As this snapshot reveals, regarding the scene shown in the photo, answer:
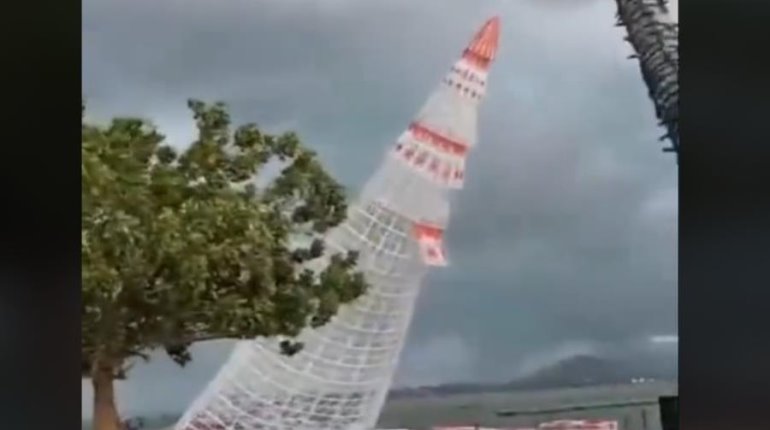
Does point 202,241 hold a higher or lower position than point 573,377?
higher

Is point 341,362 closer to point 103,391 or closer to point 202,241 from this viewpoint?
point 202,241

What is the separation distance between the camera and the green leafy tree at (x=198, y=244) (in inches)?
86.0

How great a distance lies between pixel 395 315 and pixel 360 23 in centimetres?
65

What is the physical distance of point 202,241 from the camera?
2.20 meters


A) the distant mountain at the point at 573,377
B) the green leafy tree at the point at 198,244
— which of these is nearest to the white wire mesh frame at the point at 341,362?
the green leafy tree at the point at 198,244

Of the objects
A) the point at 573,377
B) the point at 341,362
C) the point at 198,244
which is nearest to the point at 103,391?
the point at 198,244

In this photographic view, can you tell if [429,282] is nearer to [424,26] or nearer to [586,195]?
[586,195]

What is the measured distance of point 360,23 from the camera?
2.18 metres

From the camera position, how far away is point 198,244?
220cm

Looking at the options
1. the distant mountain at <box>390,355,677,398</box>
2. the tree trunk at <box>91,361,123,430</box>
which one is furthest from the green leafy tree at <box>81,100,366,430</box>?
the distant mountain at <box>390,355,677,398</box>

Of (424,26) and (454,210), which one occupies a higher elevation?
(424,26)

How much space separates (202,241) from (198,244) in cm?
1

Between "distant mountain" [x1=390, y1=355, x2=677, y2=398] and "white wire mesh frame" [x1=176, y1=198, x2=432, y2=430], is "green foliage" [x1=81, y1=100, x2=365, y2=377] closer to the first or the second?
"white wire mesh frame" [x1=176, y1=198, x2=432, y2=430]

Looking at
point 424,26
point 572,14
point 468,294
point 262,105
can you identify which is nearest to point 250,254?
point 262,105
